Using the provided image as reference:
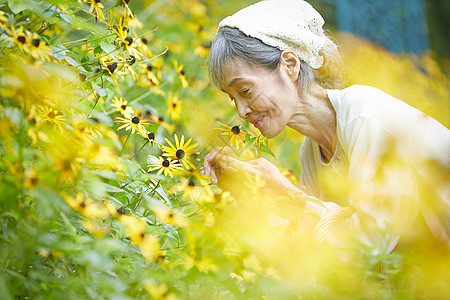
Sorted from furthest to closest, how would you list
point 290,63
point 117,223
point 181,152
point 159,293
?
point 290,63
point 181,152
point 117,223
point 159,293

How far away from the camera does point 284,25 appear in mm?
1277

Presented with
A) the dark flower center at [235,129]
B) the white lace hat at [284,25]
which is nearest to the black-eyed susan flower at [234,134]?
the dark flower center at [235,129]

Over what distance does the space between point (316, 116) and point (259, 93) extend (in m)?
0.23

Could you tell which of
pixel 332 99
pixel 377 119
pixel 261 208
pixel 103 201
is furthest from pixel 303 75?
pixel 103 201

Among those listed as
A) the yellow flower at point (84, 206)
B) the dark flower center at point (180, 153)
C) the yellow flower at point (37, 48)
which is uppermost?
the yellow flower at point (37, 48)

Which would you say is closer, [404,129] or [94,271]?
[94,271]

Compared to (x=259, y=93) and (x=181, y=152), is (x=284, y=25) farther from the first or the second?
(x=181, y=152)

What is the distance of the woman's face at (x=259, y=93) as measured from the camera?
1.22 m

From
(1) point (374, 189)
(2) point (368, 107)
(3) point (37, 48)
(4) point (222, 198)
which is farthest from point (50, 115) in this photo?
(2) point (368, 107)

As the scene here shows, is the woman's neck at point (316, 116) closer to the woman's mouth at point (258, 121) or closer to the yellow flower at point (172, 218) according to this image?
the woman's mouth at point (258, 121)

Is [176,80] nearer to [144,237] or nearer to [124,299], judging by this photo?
[144,237]

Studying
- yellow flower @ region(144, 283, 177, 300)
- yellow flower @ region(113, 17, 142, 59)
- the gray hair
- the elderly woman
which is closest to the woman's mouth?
the elderly woman

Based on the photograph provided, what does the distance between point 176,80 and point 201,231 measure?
1.13 meters

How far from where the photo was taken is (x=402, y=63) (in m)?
3.41
